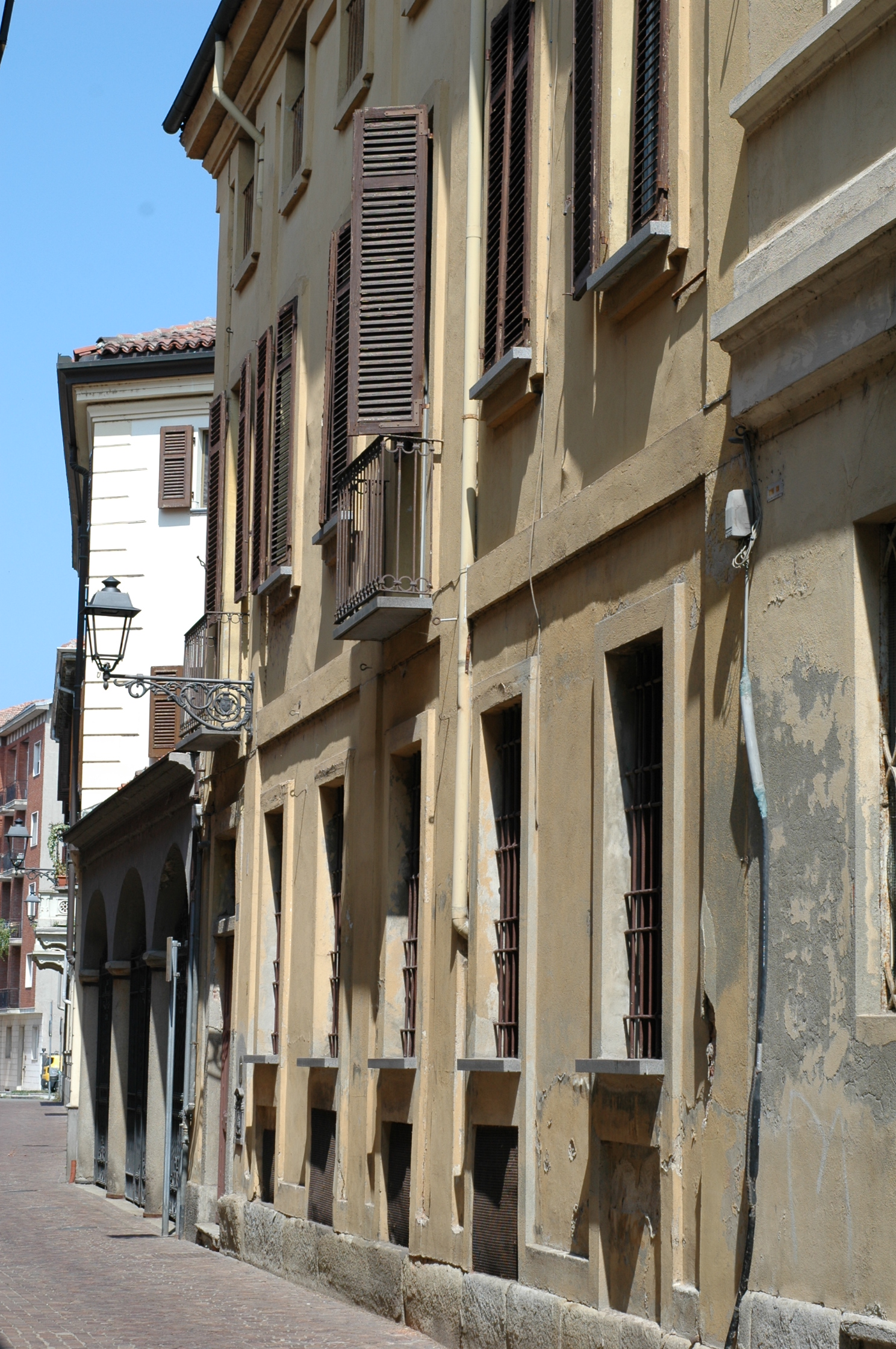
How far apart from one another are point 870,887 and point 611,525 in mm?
2913

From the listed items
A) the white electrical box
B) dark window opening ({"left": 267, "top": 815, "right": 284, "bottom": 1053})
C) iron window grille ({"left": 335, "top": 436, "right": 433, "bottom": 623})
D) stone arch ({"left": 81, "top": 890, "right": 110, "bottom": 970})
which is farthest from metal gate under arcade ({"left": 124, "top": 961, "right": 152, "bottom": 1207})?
the white electrical box

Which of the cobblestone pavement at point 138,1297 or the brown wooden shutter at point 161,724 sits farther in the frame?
the brown wooden shutter at point 161,724

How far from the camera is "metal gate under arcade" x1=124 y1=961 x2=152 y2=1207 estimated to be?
882 inches

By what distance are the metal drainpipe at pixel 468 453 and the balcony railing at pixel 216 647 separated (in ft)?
22.3

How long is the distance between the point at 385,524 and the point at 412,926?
8.48 feet

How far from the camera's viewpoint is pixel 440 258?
12133mm

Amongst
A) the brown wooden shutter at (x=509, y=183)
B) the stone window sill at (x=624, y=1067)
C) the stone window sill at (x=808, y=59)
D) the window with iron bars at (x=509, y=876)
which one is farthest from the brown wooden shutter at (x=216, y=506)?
the stone window sill at (x=808, y=59)

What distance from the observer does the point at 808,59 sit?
6.95 metres

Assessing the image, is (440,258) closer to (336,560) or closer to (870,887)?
(336,560)

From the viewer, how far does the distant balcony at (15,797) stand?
8156cm

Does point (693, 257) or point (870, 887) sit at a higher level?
point (693, 257)

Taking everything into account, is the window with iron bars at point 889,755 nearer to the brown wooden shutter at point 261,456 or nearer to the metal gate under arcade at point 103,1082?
the brown wooden shutter at point 261,456

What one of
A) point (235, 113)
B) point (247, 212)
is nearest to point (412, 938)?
point (247, 212)

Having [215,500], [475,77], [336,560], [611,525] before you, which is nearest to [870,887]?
[611,525]
